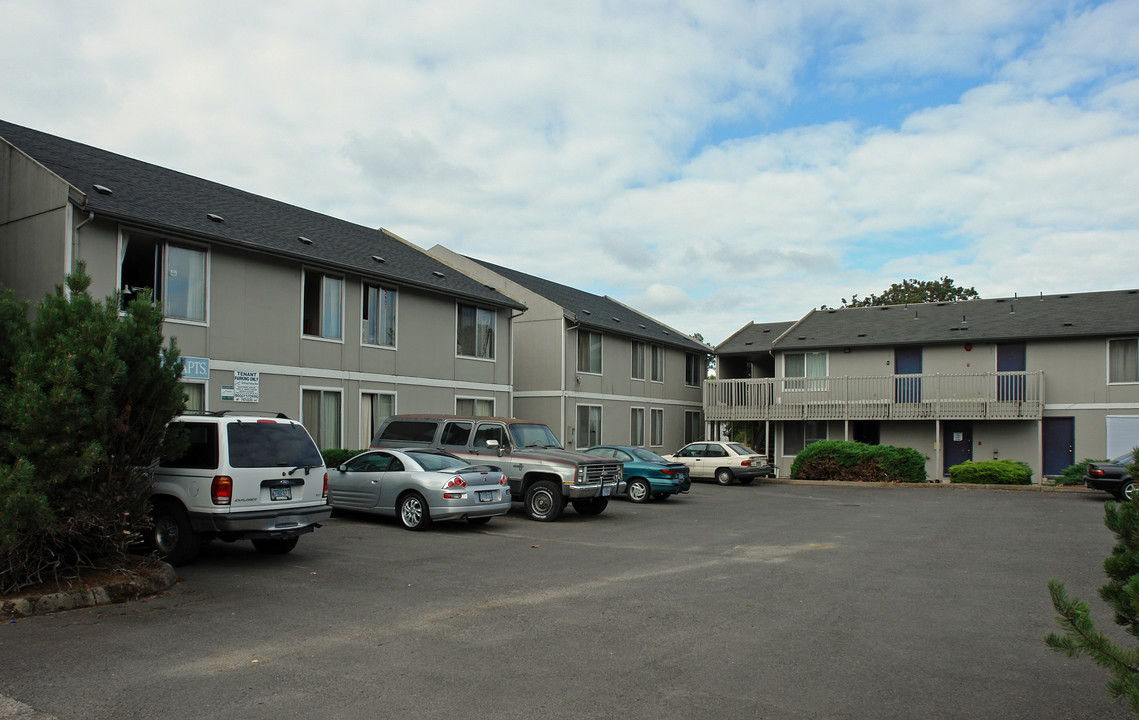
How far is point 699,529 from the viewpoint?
15.9 m

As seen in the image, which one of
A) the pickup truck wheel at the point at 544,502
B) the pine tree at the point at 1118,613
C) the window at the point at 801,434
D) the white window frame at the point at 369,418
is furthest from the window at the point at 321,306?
the window at the point at 801,434

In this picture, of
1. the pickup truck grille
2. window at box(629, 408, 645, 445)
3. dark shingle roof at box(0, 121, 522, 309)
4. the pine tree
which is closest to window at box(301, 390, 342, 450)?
dark shingle roof at box(0, 121, 522, 309)

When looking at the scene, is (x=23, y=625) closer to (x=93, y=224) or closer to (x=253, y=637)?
(x=253, y=637)

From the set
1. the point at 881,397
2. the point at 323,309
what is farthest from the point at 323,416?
the point at 881,397

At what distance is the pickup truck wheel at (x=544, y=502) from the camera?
1648 cm

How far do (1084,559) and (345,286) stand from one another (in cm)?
1719

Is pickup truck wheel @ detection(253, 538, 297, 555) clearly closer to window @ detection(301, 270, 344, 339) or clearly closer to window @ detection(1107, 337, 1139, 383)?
window @ detection(301, 270, 344, 339)

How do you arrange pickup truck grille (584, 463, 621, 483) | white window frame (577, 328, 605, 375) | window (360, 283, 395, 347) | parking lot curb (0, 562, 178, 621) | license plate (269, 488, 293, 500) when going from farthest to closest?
1. white window frame (577, 328, 605, 375)
2. window (360, 283, 395, 347)
3. pickup truck grille (584, 463, 621, 483)
4. license plate (269, 488, 293, 500)
5. parking lot curb (0, 562, 178, 621)

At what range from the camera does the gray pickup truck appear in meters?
16.6

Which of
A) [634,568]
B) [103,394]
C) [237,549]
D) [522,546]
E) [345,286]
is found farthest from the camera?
[345,286]

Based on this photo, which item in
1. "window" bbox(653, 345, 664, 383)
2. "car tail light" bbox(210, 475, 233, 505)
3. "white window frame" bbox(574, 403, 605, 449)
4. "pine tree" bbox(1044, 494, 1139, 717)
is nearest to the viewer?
"pine tree" bbox(1044, 494, 1139, 717)

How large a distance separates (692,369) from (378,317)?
69.9 ft

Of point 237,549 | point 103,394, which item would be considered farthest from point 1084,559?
point 103,394

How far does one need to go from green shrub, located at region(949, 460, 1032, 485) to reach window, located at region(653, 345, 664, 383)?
13033mm
